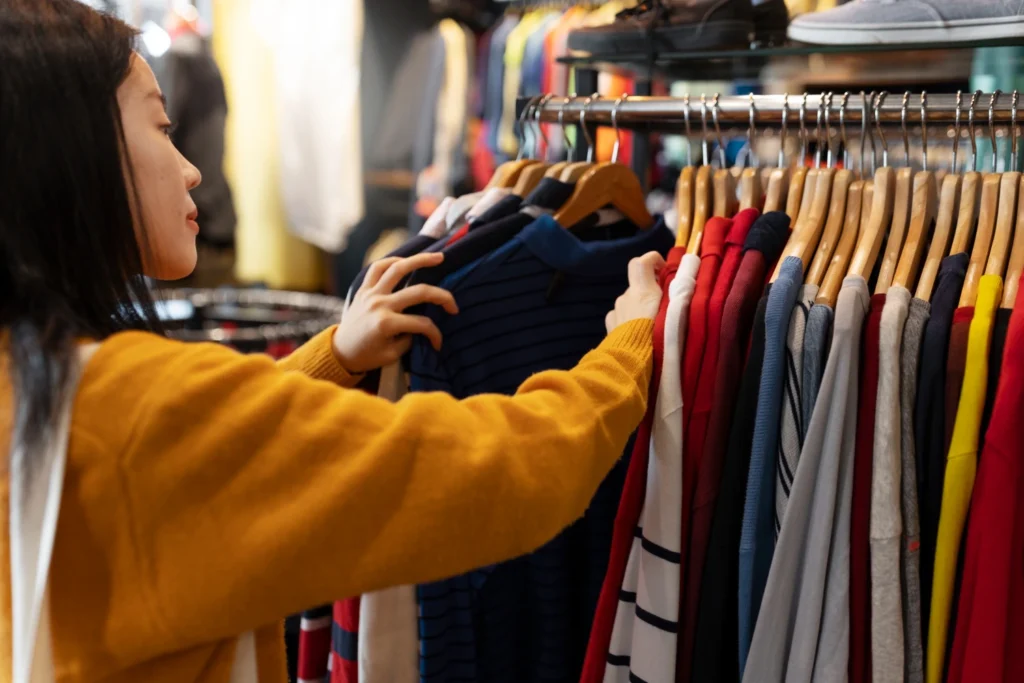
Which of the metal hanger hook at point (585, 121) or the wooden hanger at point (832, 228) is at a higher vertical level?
the metal hanger hook at point (585, 121)

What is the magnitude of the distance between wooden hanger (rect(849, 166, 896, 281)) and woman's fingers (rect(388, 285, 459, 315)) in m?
0.35

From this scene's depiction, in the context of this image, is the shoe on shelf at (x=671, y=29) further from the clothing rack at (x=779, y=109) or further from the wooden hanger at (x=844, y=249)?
the wooden hanger at (x=844, y=249)

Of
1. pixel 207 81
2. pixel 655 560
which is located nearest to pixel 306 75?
pixel 207 81

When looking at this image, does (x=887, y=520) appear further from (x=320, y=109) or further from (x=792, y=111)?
(x=320, y=109)

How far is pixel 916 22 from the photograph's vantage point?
950 millimetres

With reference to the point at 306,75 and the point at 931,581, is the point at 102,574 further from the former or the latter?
the point at 306,75

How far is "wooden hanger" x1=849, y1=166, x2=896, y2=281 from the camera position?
0.82 meters

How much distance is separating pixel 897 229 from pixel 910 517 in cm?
25

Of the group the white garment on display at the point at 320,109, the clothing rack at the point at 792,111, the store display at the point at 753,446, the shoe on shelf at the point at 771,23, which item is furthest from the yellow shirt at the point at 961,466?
the white garment on display at the point at 320,109

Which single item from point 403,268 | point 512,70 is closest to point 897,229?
point 403,268

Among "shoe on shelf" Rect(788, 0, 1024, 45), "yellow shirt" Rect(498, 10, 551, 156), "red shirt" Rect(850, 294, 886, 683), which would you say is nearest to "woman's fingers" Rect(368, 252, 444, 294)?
"red shirt" Rect(850, 294, 886, 683)

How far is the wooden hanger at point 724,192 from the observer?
93 centimetres

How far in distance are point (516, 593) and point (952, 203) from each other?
1.81ft

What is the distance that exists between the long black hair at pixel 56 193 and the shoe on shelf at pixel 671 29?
62 cm
